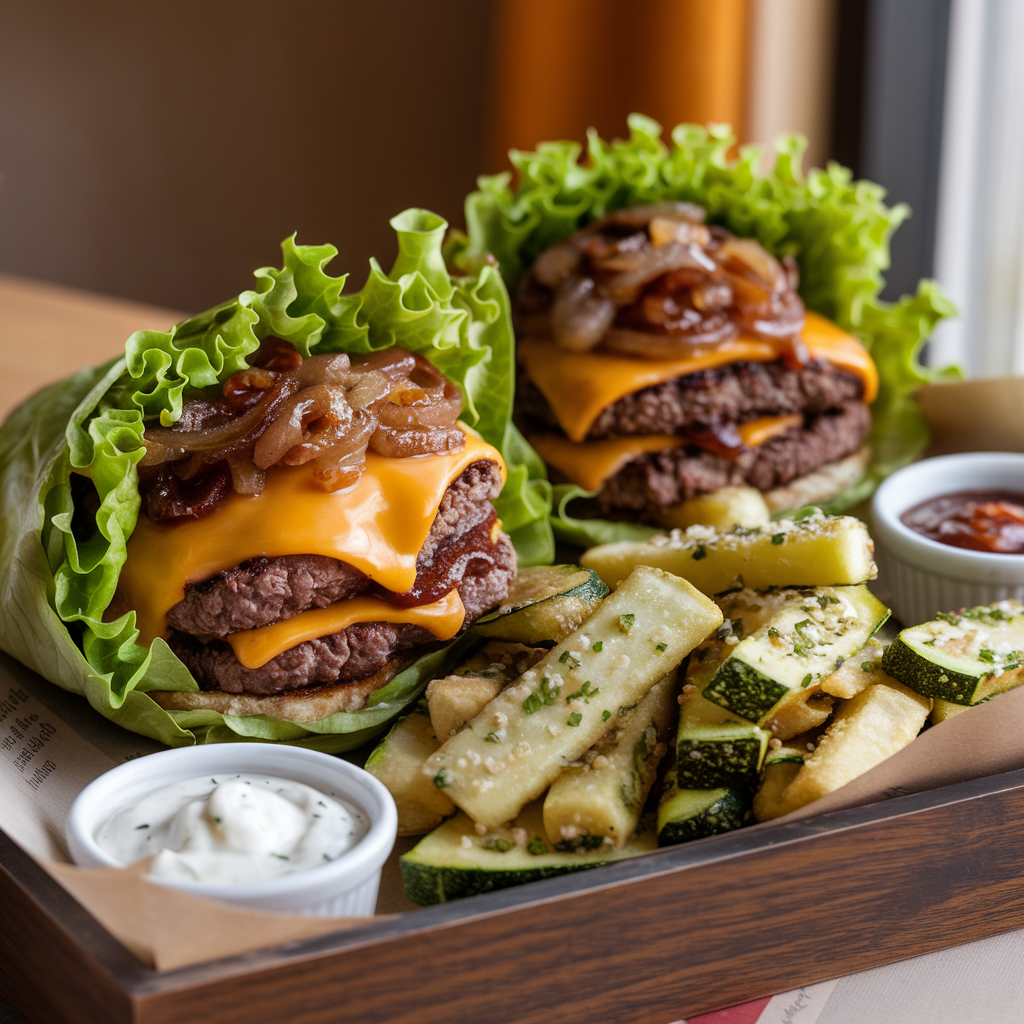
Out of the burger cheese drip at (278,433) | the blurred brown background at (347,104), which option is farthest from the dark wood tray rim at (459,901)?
the blurred brown background at (347,104)

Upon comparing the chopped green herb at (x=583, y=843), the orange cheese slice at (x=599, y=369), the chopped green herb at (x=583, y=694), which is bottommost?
the chopped green herb at (x=583, y=843)

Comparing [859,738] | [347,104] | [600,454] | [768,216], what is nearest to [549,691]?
[859,738]

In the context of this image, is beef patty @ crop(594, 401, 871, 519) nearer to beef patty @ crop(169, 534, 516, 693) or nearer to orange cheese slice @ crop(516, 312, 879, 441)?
orange cheese slice @ crop(516, 312, 879, 441)

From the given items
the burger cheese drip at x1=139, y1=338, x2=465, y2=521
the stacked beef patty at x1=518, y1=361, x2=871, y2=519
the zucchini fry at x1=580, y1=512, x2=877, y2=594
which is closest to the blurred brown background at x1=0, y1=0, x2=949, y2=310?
the stacked beef patty at x1=518, y1=361, x2=871, y2=519

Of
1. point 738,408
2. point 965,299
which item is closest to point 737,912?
point 738,408

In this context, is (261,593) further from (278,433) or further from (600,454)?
(600,454)

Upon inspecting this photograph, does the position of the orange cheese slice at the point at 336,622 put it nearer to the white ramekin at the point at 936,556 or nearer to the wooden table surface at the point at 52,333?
the white ramekin at the point at 936,556

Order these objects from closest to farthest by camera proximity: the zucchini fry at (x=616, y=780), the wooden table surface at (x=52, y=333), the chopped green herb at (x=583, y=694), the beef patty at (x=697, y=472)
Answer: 1. the zucchini fry at (x=616, y=780)
2. the chopped green herb at (x=583, y=694)
3. the beef patty at (x=697, y=472)
4. the wooden table surface at (x=52, y=333)
